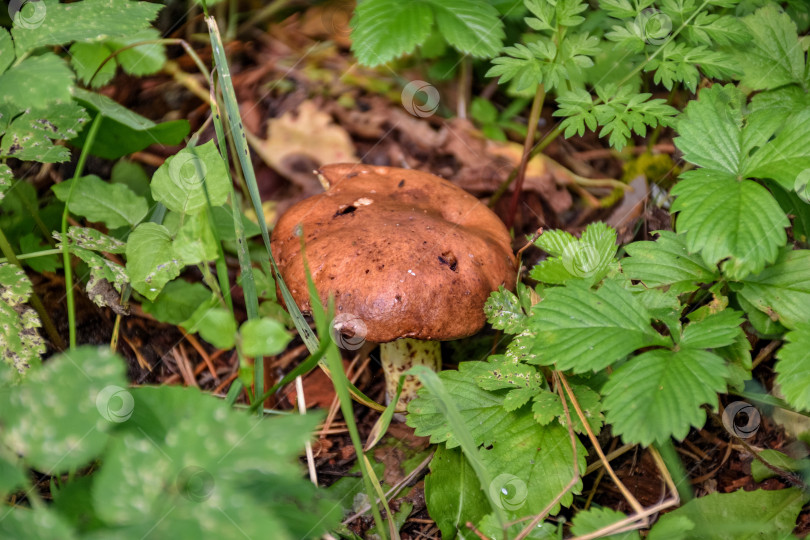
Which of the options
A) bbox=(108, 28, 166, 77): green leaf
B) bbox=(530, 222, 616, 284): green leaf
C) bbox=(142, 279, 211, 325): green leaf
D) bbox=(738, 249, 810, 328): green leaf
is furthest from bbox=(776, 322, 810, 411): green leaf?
bbox=(108, 28, 166, 77): green leaf

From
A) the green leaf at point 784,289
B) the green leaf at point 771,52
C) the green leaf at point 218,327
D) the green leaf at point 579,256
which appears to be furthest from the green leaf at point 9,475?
the green leaf at point 771,52

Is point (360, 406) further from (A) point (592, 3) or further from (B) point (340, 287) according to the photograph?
(A) point (592, 3)

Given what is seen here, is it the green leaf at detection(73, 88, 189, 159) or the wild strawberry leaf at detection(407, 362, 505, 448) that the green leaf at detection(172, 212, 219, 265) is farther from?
the green leaf at detection(73, 88, 189, 159)

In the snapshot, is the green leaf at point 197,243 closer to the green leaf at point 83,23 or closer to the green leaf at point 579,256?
the green leaf at point 83,23

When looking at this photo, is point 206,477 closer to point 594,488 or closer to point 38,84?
point 38,84

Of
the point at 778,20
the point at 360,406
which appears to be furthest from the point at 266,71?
the point at 778,20

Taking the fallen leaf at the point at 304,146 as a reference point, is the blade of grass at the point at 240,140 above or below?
above

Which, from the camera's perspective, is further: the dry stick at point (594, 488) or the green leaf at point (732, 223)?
the dry stick at point (594, 488)
